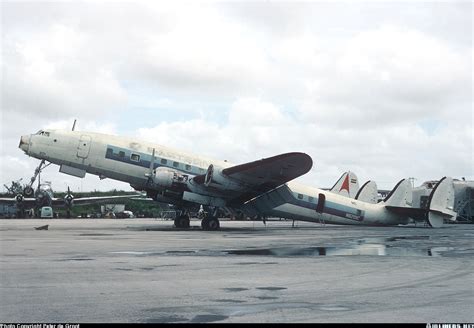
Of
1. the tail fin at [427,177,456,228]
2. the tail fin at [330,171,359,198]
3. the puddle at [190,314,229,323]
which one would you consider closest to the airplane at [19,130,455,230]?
the tail fin at [330,171,359,198]

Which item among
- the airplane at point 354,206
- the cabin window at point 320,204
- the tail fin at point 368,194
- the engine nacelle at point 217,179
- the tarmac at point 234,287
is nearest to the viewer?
the tarmac at point 234,287

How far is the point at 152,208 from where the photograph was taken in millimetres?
125562

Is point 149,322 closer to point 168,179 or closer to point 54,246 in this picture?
point 54,246

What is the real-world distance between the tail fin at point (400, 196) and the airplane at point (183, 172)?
8424mm

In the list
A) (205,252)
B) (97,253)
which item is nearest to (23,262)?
(97,253)

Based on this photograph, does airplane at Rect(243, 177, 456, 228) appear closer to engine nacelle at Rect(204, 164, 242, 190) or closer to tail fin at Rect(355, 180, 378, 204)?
tail fin at Rect(355, 180, 378, 204)

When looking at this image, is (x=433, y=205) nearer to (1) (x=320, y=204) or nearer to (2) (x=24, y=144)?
(1) (x=320, y=204)

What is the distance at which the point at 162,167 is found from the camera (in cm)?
→ 3512

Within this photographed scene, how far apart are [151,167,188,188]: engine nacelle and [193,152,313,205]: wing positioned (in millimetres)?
960

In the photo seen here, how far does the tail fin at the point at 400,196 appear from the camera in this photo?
148ft

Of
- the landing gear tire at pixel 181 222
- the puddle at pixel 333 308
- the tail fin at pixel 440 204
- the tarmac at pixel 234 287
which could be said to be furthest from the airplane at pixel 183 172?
the puddle at pixel 333 308

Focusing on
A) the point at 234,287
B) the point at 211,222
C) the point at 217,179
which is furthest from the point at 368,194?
the point at 234,287

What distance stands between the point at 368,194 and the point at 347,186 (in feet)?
6.92

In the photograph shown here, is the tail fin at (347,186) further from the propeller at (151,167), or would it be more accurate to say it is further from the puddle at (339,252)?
the puddle at (339,252)
